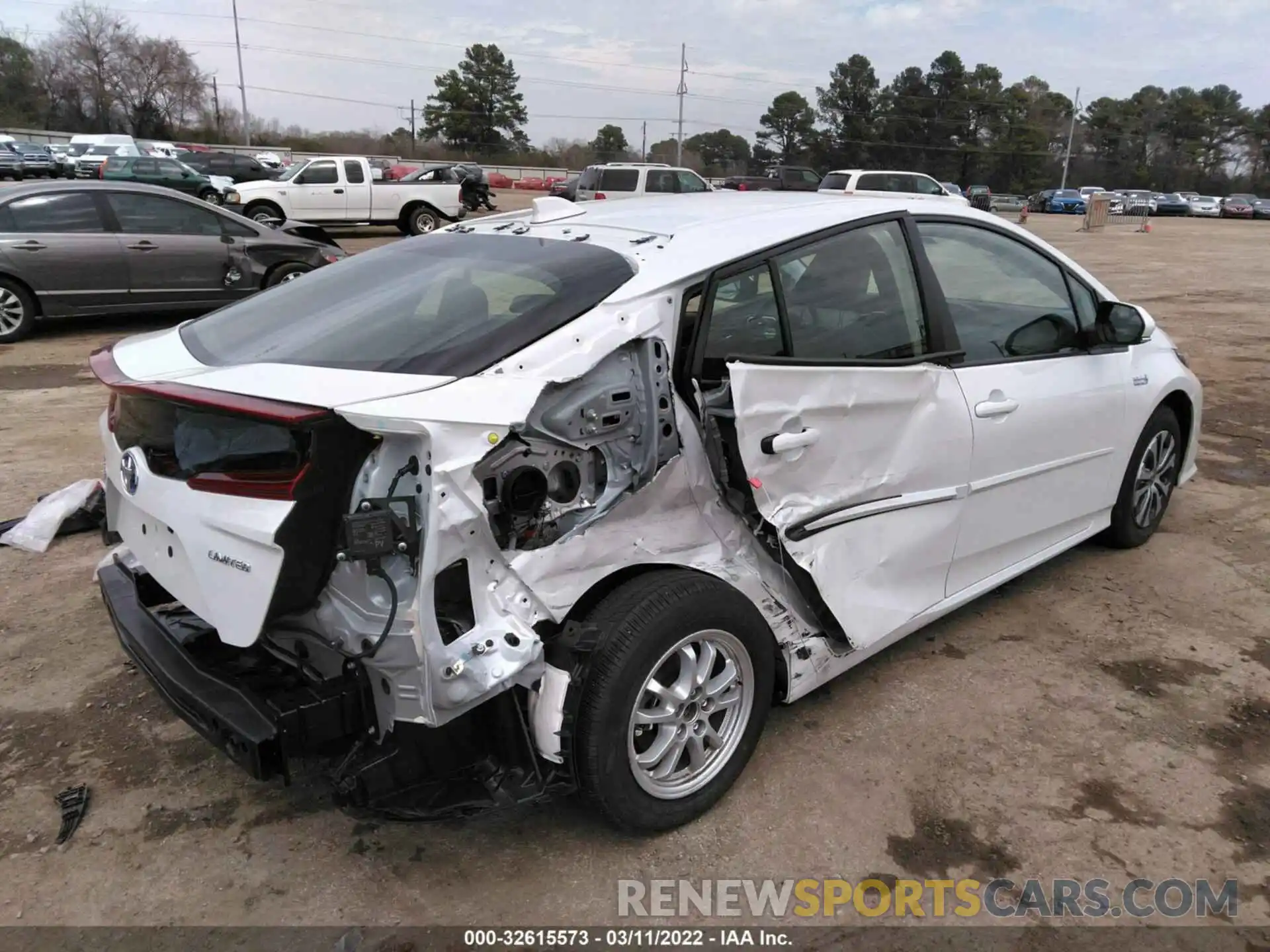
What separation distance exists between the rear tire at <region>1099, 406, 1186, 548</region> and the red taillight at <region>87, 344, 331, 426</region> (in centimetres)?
365

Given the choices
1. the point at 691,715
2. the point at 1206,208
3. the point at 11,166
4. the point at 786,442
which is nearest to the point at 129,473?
the point at 691,715

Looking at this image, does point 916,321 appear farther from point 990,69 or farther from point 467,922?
point 990,69

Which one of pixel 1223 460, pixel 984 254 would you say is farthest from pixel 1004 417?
pixel 1223 460

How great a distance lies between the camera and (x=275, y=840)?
251cm

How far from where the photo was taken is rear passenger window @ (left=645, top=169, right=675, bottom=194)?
902 inches

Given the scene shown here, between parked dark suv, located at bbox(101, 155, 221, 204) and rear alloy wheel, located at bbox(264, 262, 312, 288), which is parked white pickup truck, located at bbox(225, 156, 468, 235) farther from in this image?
rear alloy wheel, located at bbox(264, 262, 312, 288)

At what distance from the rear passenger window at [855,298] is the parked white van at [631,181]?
20492 millimetres

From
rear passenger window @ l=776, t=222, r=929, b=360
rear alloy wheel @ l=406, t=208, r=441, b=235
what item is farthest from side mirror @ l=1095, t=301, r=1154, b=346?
rear alloy wheel @ l=406, t=208, r=441, b=235

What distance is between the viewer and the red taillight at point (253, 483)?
78.2 inches

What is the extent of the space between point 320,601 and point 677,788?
1.12 metres

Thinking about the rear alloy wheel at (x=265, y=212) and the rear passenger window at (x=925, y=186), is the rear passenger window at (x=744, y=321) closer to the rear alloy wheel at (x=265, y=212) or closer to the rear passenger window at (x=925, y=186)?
the rear alloy wheel at (x=265, y=212)

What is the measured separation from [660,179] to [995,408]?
2125cm

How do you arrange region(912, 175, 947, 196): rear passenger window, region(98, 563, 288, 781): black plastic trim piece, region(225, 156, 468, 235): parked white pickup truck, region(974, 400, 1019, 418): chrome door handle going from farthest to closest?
region(912, 175, 947, 196): rear passenger window → region(225, 156, 468, 235): parked white pickup truck → region(974, 400, 1019, 418): chrome door handle → region(98, 563, 288, 781): black plastic trim piece

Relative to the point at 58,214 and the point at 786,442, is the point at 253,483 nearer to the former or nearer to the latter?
the point at 786,442
